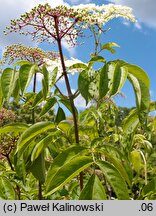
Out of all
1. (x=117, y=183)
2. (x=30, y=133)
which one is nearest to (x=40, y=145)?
(x=30, y=133)

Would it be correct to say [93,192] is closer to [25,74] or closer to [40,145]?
[40,145]

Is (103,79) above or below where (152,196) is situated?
above

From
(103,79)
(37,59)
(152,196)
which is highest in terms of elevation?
(37,59)

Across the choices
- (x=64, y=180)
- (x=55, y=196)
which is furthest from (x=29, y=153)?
(x=64, y=180)

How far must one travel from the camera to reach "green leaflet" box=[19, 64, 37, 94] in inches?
78.2

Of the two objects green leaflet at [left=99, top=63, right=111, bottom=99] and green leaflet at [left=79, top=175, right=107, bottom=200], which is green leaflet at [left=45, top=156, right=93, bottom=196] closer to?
green leaflet at [left=79, top=175, right=107, bottom=200]

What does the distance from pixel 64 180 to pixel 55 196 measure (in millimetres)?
935

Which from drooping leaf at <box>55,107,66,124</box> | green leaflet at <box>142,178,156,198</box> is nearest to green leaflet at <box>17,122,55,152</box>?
drooping leaf at <box>55,107,66,124</box>

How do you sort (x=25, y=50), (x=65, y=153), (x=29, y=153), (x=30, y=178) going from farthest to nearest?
(x=30, y=178) → (x=25, y=50) → (x=29, y=153) → (x=65, y=153)

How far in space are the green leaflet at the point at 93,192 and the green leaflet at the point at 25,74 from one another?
0.59 meters

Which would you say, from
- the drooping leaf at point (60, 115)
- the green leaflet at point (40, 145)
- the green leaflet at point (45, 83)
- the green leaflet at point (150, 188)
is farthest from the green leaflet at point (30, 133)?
the green leaflet at point (150, 188)

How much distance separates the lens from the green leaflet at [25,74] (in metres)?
1.99

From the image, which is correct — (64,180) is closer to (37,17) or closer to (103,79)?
(103,79)

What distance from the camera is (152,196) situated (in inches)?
89.2
